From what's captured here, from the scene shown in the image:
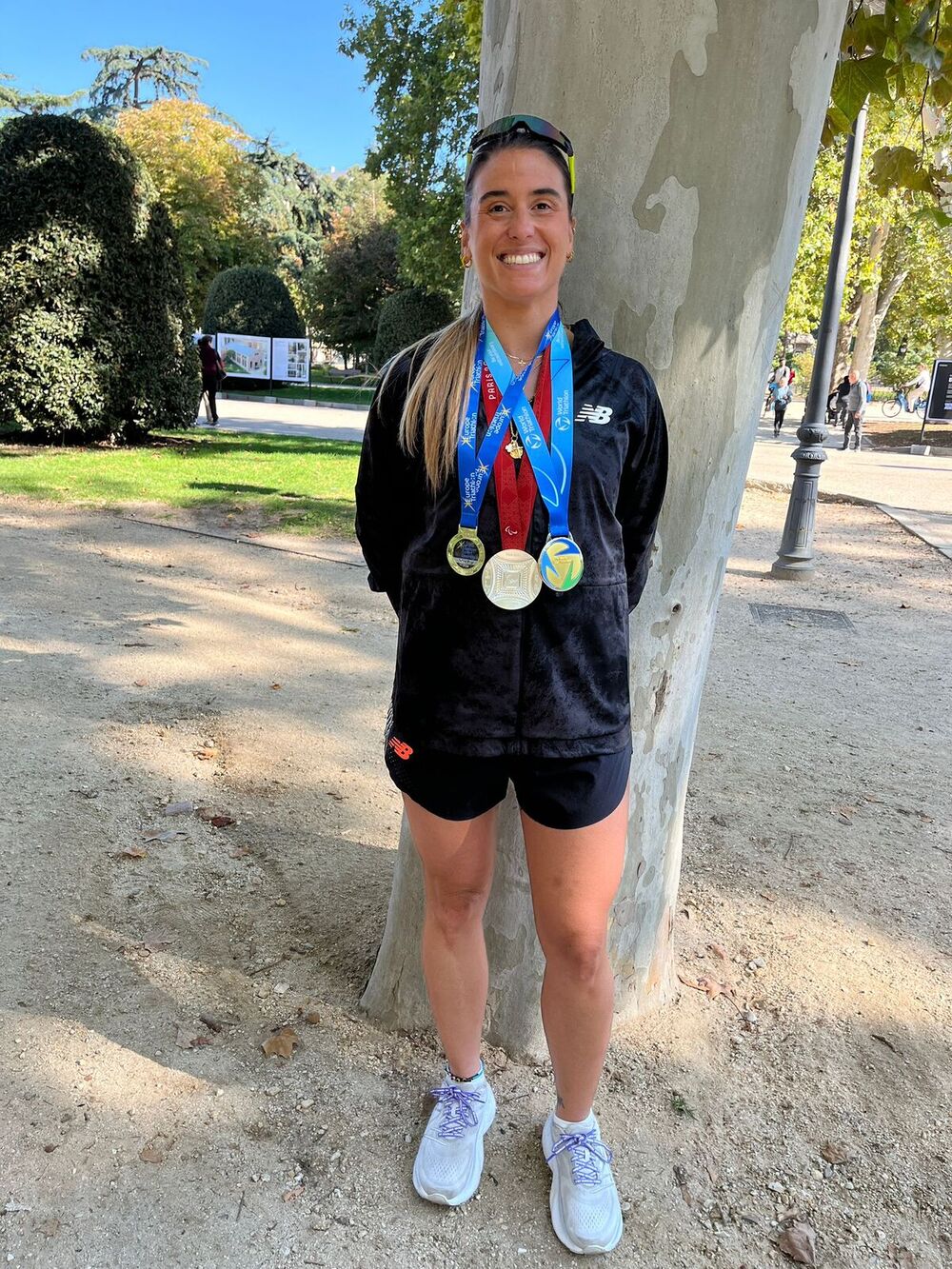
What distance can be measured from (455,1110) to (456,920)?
51cm

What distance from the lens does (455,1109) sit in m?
2.20

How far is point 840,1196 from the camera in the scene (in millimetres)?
2182

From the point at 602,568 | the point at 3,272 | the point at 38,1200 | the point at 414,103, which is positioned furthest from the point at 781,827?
the point at 414,103

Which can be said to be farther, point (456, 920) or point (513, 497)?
point (456, 920)

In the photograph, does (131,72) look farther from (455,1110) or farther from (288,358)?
(455,1110)

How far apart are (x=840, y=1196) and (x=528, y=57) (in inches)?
107

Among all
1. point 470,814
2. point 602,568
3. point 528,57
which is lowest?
point 470,814

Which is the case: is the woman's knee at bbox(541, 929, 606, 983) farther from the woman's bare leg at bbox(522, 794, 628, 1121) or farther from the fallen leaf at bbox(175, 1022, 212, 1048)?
the fallen leaf at bbox(175, 1022, 212, 1048)

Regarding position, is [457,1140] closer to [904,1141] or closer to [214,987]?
[214,987]

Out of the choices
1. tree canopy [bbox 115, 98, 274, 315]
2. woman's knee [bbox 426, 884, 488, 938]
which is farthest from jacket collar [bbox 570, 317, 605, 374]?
tree canopy [bbox 115, 98, 274, 315]

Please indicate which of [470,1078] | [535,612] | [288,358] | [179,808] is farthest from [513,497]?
[288,358]

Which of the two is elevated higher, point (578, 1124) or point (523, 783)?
point (523, 783)

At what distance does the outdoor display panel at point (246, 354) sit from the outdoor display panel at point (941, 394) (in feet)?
69.4

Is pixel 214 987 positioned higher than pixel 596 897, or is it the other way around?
pixel 596 897
